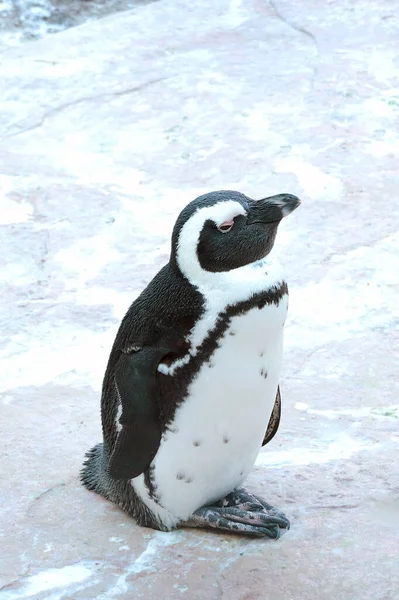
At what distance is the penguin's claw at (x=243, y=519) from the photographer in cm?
230

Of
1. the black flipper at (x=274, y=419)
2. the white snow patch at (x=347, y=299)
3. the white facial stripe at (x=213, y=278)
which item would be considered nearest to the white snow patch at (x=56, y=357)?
the white snow patch at (x=347, y=299)

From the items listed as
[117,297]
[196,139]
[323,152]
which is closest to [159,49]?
[196,139]

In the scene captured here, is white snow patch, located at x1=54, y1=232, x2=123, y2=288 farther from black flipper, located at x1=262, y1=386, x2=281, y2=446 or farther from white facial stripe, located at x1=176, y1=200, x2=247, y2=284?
white facial stripe, located at x1=176, y1=200, x2=247, y2=284

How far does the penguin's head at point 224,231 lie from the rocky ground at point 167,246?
63cm

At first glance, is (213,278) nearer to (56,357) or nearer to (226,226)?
(226,226)

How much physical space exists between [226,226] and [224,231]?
0.01m

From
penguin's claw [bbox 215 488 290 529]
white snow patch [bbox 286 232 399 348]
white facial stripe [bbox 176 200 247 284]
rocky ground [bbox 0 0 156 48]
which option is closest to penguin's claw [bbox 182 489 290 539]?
penguin's claw [bbox 215 488 290 529]

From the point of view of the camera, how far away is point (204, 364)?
2.14 metres

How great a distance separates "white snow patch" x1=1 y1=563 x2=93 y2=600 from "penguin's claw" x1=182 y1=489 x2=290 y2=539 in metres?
0.27

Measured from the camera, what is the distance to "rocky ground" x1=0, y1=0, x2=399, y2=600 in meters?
2.26

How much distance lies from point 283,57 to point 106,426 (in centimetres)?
357

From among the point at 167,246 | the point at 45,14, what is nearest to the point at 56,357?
the point at 167,246

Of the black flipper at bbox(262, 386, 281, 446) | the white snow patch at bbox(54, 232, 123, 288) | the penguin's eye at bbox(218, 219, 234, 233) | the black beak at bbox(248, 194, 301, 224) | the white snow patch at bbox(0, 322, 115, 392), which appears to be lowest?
the white snow patch at bbox(0, 322, 115, 392)

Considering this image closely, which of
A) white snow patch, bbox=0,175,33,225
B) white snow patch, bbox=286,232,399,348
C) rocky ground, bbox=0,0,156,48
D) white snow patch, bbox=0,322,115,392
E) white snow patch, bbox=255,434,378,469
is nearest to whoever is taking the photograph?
white snow patch, bbox=255,434,378,469
